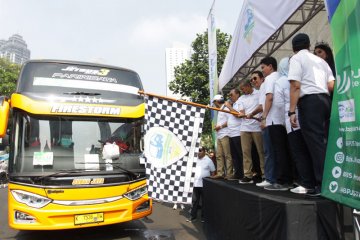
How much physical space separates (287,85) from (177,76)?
18.0 m

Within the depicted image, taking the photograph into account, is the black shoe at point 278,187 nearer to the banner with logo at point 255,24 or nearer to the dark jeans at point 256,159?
the dark jeans at point 256,159

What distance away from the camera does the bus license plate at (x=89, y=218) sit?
4.80 meters

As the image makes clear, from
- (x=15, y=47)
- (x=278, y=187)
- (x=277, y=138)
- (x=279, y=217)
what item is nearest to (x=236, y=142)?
(x=277, y=138)

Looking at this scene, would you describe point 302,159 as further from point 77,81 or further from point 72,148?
point 77,81

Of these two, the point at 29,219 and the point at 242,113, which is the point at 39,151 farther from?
the point at 242,113

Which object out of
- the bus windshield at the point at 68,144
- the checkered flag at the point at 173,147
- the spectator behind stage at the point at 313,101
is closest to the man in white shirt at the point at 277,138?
the spectator behind stage at the point at 313,101

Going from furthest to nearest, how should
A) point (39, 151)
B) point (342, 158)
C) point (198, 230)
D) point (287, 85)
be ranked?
point (198, 230) < point (39, 151) < point (287, 85) < point (342, 158)

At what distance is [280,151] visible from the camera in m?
3.64

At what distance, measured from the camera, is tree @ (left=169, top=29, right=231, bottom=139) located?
67.8 feet

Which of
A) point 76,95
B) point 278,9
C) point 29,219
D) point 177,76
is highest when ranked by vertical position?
point 177,76

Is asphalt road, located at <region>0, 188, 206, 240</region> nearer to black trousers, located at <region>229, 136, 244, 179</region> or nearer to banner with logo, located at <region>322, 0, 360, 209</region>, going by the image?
black trousers, located at <region>229, 136, 244, 179</region>

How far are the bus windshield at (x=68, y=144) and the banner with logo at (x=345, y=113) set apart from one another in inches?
143

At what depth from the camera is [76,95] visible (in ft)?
17.6

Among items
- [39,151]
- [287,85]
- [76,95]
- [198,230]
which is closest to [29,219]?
[39,151]
